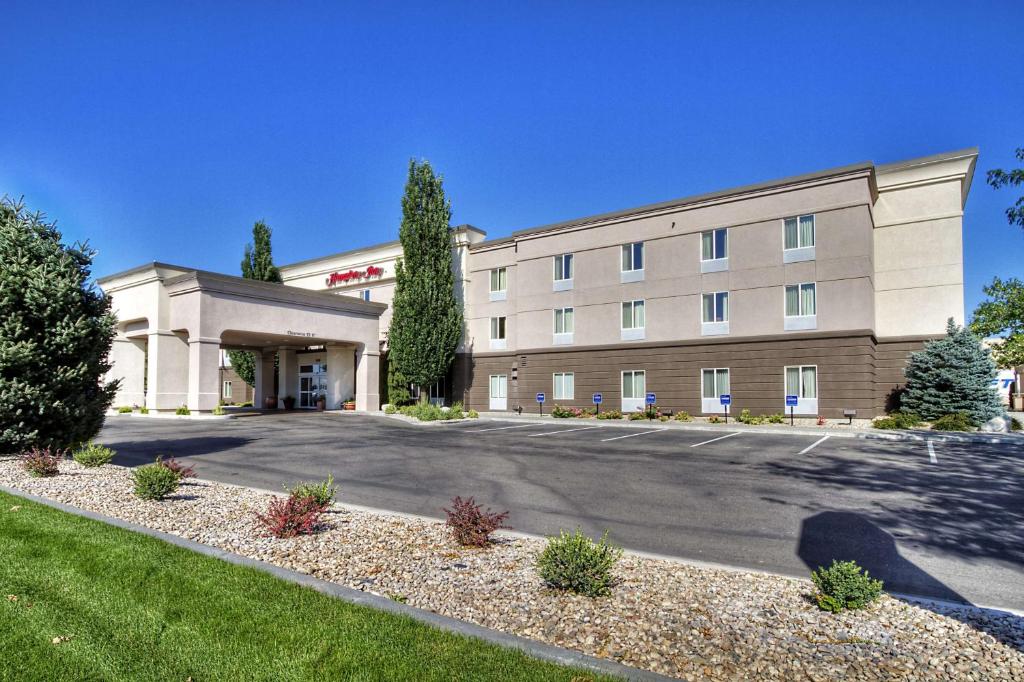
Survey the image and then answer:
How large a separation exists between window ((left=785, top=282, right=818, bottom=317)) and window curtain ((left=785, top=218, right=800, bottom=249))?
5.98 ft

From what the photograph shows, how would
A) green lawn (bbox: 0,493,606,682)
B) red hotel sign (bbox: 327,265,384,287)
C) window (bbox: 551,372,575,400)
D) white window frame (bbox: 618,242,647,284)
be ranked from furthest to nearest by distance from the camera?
red hotel sign (bbox: 327,265,384,287), window (bbox: 551,372,575,400), white window frame (bbox: 618,242,647,284), green lawn (bbox: 0,493,606,682)

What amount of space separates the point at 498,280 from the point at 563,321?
17.6 feet

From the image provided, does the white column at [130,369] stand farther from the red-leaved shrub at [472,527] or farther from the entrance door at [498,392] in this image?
the red-leaved shrub at [472,527]

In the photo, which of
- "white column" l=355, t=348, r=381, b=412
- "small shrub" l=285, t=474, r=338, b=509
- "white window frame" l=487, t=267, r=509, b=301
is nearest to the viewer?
"small shrub" l=285, t=474, r=338, b=509

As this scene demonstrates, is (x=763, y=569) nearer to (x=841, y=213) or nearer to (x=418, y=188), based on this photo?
(x=841, y=213)

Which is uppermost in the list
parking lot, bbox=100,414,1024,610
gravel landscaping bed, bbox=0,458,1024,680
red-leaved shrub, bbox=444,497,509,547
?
red-leaved shrub, bbox=444,497,509,547

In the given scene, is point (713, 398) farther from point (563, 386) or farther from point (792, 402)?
point (563, 386)

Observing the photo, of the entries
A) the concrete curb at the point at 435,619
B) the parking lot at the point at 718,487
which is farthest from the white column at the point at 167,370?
the concrete curb at the point at 435,619

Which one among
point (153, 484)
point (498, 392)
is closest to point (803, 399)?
point (498, 392)

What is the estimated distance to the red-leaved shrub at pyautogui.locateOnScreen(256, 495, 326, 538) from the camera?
6.52 m

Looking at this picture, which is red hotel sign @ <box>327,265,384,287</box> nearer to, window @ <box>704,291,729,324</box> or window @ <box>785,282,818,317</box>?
window @ <box>704,291,729,324</box>

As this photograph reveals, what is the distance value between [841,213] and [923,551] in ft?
72.9

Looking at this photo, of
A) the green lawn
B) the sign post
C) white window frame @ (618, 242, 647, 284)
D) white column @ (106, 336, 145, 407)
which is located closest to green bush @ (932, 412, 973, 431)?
the sign post

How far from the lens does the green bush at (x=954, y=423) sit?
22203mm
